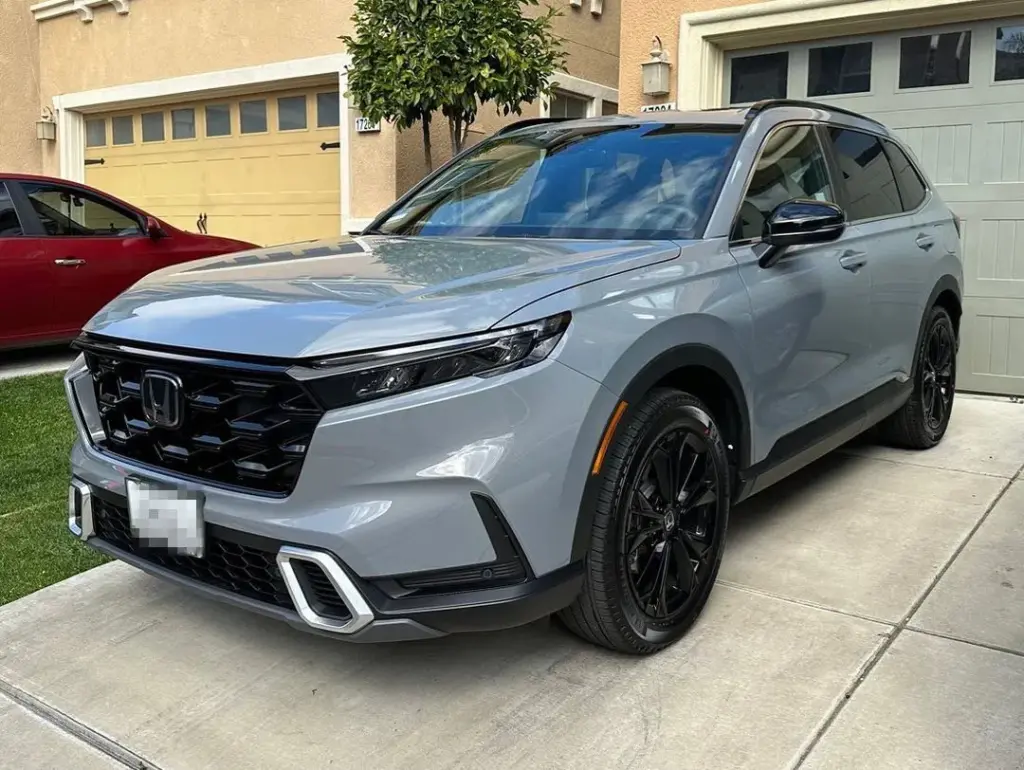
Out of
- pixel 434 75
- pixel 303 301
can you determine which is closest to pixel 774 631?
pixel 303 301

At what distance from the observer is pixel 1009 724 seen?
8.73 ft

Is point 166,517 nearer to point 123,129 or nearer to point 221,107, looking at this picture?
point 221,107

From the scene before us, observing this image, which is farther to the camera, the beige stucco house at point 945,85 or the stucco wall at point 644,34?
the stucco wall at point 644,34

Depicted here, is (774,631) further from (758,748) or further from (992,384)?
(992,384)

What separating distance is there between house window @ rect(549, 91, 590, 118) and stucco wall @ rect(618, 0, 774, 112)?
159 inches

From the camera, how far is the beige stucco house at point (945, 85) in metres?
6.52

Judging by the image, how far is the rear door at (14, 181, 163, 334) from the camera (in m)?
7.96

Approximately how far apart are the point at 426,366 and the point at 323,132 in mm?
9299

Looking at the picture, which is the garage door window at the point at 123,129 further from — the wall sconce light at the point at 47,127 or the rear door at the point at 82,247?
the rear door at the point at 82,247

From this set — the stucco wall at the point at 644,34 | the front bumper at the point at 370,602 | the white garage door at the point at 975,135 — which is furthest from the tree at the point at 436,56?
the front bumper at the point at 370,602

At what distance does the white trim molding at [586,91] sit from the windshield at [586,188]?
7347 millimetres

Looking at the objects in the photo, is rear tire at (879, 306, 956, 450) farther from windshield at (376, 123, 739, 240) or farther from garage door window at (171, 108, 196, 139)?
garage door window at (171, 108, 196, 139)

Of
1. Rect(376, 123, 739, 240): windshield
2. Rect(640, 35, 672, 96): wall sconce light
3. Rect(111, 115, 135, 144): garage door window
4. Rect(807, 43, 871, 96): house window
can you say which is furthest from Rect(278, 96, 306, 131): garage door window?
Rect(376, 123, 739, 240): windshield

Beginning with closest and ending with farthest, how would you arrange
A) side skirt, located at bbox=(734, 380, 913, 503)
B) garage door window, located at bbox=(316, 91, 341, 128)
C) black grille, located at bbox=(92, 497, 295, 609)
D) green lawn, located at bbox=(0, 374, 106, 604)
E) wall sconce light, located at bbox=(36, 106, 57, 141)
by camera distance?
1. black grille, located at bbox=(92, 497, 295, 609)
2. side skirt, located at bbox=(734, 380, 913, 503)
3. green lawn, located at bbox=(0, 374, 106, 604)
4. garage door window, located at bbox=(316, 91, 341, 128)
5. wall sconce light, located at bbox=(36, 106, 57, 141)
